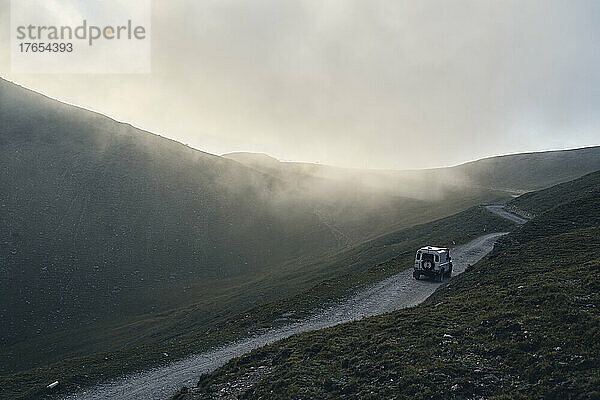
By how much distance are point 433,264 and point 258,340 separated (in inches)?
748

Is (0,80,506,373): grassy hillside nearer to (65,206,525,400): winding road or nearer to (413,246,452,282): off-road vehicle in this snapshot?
(65,206,525,400): winding road

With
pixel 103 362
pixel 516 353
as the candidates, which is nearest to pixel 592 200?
pixel 516 353

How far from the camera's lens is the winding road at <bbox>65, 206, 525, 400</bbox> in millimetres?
22609

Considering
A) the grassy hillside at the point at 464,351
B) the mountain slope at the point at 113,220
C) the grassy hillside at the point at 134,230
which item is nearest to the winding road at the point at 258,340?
the grassy hillside at the point at 464,351

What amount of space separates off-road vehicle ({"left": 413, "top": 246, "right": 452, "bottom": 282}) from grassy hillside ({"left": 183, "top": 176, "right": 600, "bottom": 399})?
10797 millimetres

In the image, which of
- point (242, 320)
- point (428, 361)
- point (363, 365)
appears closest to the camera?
point (428, 361)

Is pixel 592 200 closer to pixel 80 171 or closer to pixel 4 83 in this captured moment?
pixel 80 171

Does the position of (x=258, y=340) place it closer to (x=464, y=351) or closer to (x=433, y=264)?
(x=464, y=351)

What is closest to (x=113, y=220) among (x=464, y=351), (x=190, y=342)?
(x=190, y=342)

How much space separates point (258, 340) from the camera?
88.2ft

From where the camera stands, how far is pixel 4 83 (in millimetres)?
152000

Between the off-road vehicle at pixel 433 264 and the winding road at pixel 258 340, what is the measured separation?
0.82m

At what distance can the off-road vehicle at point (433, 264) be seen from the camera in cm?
3797

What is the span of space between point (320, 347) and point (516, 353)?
923 cm
